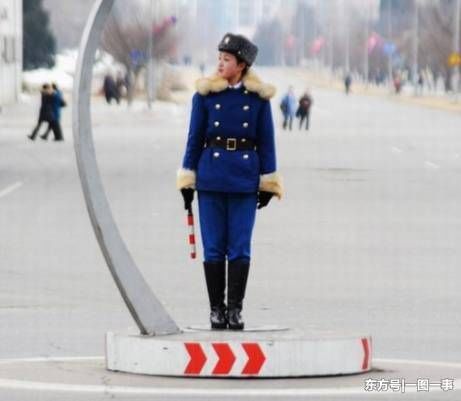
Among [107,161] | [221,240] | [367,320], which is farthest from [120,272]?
[107,161]

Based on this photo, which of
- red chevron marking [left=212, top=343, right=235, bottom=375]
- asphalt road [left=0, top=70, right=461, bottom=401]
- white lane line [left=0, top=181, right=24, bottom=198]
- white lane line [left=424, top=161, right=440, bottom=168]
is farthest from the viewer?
white lane line [left=424, top=161, right=440, bottom=168]

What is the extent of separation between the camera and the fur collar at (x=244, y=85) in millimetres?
11445

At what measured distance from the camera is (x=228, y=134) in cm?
1155

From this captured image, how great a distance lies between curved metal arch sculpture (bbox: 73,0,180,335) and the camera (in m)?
11.2

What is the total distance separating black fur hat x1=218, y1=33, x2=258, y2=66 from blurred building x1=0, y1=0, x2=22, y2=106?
76.9m

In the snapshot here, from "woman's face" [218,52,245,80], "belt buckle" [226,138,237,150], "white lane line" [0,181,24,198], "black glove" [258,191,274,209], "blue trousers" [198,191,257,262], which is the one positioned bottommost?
"white lane line" [0,181,24,198]

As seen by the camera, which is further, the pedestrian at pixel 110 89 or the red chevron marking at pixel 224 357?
the pedestrian at pixel 110 89

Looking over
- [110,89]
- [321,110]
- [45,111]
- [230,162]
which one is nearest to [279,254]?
[230,162]

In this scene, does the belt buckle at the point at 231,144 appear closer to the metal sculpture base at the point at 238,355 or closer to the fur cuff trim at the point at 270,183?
the fur cuff trim at the point at 270,183

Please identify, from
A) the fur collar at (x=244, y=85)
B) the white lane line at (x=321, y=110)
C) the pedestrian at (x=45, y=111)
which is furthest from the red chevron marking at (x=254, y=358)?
the white lane line at (x=321, y=110)

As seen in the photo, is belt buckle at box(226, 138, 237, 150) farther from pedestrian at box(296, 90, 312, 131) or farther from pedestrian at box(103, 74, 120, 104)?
pedestrian at box(103, 74, 120, 104)

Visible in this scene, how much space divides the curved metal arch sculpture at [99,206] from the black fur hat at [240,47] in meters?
0.64

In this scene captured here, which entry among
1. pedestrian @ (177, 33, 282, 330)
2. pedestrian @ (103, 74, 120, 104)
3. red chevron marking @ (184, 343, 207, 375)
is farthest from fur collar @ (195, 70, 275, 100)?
pedestrian @ (103, 74, 120, 104)

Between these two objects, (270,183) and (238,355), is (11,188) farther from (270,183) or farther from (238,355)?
(238,355)
